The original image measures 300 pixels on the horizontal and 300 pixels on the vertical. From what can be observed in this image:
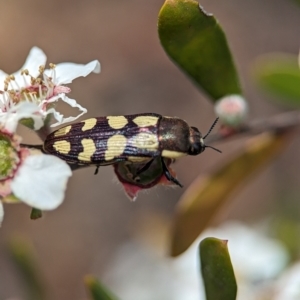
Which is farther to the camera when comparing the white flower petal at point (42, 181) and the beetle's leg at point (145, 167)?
the beetle's leg at point (145, 167)

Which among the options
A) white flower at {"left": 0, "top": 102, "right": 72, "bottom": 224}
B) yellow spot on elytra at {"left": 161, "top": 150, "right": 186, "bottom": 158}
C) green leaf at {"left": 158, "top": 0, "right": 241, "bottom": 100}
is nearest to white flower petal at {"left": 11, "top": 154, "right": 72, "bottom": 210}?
white flower at {"left": 0, "top": 102, "right": 72, "bottom": 224}

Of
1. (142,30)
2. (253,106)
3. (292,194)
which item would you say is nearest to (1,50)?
(142,30)

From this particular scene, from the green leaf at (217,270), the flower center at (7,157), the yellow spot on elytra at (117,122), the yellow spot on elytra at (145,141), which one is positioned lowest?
the green leaf at (217,270)

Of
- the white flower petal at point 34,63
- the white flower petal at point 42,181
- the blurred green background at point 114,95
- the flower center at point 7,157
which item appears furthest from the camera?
the blurred green background at point 114,95

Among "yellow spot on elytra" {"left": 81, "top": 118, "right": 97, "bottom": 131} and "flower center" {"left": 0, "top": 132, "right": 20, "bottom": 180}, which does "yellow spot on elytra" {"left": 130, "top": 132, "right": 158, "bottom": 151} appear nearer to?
"yellow spot on elytra" {"left": 81, "top": 118, "right": 97, "bottom": 131}

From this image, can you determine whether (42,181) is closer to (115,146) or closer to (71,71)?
(115,146)

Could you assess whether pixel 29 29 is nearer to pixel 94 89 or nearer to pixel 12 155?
pixel 94 89

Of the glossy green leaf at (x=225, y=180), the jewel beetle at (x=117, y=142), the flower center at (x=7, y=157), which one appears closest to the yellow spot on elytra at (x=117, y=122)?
the jewel beetle at (x=117, y=142)

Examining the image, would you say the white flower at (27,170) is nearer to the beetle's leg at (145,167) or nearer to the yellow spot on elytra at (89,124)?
the yellow spot on elytra at (89,124)
